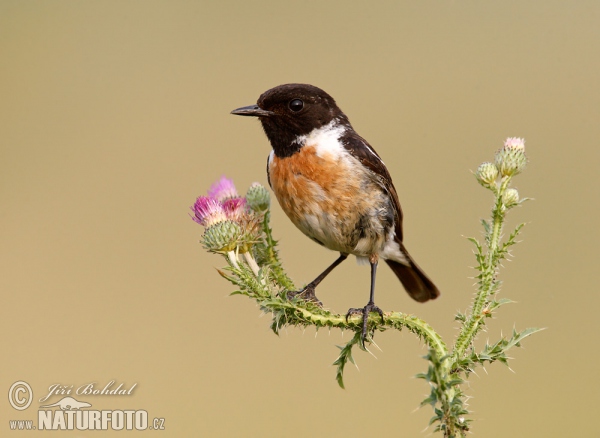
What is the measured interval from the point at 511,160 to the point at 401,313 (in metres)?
1.06

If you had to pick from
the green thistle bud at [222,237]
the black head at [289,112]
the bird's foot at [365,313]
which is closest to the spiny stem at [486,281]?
the bird's foot at [365,313]

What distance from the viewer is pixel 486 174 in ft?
10.7

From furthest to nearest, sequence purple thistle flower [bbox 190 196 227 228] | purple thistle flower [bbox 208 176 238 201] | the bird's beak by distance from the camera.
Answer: the bird's beak
purple thistle flower [bbox 208 176 238 201]
purple thistle flower [bbox 190 196 227 228]

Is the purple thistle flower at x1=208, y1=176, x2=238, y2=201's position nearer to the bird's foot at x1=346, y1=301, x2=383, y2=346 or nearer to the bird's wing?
the bird's foot at x1=346, y1=301, x2=383, y2=346

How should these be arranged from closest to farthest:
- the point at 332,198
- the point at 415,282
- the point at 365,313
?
the point at 365,313, the point at 332,198, the point at 415,282

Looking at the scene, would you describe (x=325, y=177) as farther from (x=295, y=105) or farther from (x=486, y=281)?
(x=486, y=281)

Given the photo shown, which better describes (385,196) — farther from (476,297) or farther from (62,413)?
(62,413)

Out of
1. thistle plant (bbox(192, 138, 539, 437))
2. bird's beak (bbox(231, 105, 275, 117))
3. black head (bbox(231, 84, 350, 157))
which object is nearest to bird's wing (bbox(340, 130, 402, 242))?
black head (bbox(231, 84, 350, 157))

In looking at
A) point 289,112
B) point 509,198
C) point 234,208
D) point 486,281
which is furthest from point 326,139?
point 486,281

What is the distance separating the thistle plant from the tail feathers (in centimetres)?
174

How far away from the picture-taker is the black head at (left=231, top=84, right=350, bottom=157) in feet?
15.0

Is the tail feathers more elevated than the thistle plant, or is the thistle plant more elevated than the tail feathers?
the tail feathers

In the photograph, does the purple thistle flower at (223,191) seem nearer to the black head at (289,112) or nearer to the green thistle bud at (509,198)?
the black head at (289,112)

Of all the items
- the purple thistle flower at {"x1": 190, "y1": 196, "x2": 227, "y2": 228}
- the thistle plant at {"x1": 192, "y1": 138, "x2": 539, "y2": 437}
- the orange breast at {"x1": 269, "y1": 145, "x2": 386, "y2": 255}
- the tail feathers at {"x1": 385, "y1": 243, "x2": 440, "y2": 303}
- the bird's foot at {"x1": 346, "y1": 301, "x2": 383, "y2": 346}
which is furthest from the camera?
the tail feathers at {"x1": 385, "y1": 243, "x2": 440, "y2": 303}
